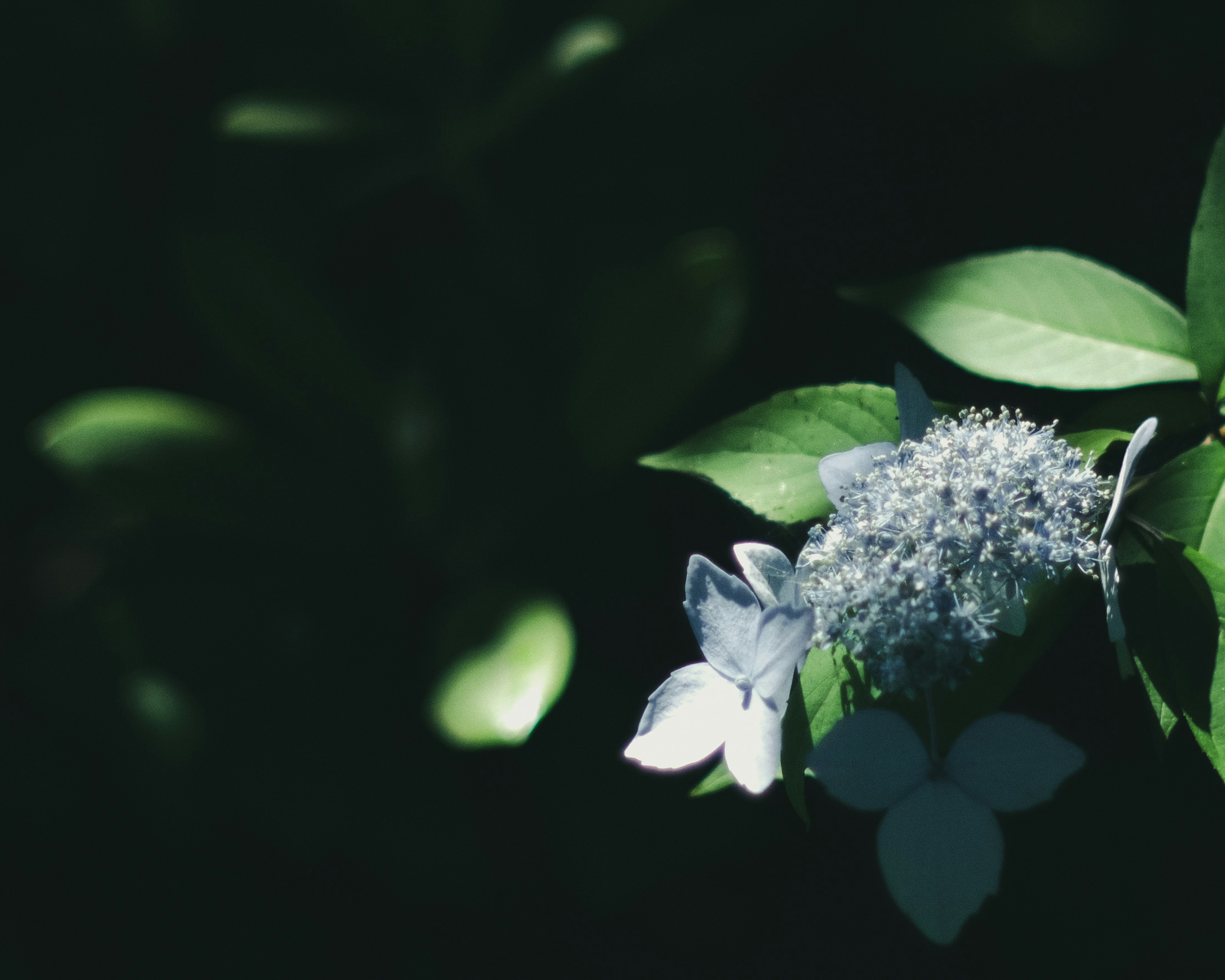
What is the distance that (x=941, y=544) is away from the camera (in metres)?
0.47

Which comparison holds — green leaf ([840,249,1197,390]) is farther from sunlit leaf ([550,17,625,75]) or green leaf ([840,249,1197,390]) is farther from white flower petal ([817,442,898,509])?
sunlit leaf ([550,17,625,75])

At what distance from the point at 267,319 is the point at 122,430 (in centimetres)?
27

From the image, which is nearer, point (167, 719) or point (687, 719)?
point (687, 719)

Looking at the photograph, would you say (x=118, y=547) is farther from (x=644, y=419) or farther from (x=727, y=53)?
(x=727, y=53)

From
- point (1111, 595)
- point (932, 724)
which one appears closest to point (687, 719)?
point (932, 724)

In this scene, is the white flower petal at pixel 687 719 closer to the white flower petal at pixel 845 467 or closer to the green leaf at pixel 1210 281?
the white flower petal at pixel 845 467

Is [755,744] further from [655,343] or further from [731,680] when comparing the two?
[655,343]

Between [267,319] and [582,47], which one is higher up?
[582,47]

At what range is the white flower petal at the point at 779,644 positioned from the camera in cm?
46

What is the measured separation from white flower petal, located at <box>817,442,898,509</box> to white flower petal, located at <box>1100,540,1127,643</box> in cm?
13

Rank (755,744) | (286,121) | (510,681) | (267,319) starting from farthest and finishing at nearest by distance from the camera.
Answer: (267,319), (286,121), (510,681), (755,744)

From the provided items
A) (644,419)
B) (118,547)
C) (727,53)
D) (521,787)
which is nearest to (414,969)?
(521,787)

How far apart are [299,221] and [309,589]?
0.69 meters

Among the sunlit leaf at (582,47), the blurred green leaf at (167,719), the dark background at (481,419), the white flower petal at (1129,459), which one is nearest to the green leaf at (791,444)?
the white flower petal at (1129,459)
